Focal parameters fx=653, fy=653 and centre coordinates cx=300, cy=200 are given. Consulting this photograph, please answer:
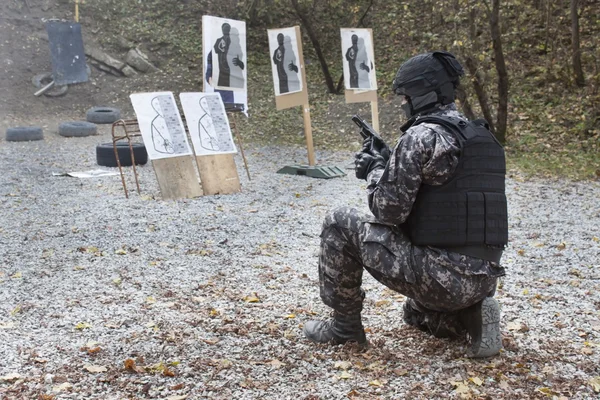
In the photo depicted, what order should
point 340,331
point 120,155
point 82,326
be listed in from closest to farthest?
point 340,331 → point 82,326 → point 120,155

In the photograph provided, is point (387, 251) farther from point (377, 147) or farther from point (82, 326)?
point (82, 326)

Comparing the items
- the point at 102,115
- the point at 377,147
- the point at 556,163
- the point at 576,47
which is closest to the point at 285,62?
the point at 556,163

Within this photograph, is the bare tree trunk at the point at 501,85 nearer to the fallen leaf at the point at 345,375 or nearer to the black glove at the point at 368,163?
the black glove at the point at 368,163

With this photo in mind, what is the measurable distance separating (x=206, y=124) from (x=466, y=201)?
5.60 m

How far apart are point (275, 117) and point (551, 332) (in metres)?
10.5

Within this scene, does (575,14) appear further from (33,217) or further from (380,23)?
(33,217)

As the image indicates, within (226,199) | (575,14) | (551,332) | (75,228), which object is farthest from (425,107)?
(575,14)

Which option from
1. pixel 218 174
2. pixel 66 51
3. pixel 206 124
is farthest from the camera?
pixel 66 51

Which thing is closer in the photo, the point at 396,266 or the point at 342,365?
the point at 396,266

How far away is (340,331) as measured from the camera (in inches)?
132

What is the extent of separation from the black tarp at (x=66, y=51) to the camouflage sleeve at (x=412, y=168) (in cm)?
1319

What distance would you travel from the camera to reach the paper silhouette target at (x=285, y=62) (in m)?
9.78

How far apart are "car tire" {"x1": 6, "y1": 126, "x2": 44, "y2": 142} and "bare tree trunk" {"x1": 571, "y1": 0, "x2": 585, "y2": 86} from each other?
9.81 meters

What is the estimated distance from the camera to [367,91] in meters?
10.6
